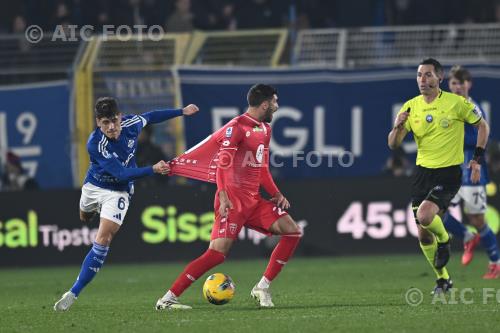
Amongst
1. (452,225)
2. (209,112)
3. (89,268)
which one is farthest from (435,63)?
(209,112)

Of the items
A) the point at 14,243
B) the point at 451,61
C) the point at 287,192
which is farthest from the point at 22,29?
the point at 451,61

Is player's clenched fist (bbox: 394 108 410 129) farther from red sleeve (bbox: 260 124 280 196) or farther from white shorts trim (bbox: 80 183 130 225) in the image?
white shorts trim (bbox: 80 183 130 225)

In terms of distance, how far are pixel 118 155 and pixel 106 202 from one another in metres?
0.49

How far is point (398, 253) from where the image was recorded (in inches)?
705

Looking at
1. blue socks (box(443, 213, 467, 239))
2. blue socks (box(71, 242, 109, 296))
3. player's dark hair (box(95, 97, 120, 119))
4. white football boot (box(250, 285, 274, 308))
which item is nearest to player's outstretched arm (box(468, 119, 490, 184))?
white football boot (box(250, 285, 274, 308))

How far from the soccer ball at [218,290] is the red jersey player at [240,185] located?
0.23 metres

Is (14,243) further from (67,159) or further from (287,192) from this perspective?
(287,192)

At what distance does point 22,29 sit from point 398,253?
795 centimetres

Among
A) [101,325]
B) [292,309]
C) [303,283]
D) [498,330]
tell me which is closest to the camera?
[498,330]

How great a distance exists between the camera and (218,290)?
1069cm

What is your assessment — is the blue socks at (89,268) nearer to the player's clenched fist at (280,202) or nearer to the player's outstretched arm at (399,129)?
the player's clenched fist at (280,202)

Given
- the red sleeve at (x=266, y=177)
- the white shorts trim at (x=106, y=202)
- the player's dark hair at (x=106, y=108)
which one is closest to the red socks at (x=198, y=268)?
the red sleeve at (x=266, y=177)

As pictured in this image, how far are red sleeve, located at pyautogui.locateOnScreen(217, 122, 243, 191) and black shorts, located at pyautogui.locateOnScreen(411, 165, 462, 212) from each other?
7.00ft

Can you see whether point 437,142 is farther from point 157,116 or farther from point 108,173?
point 108,173
